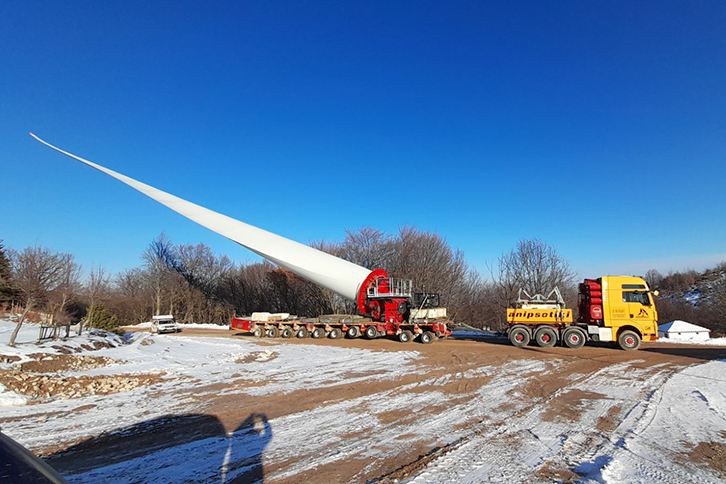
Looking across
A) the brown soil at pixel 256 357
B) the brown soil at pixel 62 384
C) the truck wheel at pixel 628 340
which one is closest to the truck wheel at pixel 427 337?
the brown soil at pixel 256 357

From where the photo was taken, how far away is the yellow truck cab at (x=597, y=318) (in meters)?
15.1

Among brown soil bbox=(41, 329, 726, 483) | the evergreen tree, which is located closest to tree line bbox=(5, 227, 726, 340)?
the evergreen tree

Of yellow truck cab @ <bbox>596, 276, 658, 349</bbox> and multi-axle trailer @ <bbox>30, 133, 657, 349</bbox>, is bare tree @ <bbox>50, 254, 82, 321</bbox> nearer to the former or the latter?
multi-axle trailer @ <bbox>30, 133, 657, 349</bbox>

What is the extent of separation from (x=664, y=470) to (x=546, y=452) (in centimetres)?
127

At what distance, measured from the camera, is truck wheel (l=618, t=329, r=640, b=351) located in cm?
1515

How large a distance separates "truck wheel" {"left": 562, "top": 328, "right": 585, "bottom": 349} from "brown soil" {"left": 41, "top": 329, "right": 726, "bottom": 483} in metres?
1.19

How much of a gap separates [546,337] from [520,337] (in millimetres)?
1044

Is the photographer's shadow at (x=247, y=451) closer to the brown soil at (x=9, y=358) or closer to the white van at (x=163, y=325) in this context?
the brown soil at (x=9, y=358)

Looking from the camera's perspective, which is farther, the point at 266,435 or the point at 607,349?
the point at 607,349

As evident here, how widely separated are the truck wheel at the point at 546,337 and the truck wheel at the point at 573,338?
0.42m

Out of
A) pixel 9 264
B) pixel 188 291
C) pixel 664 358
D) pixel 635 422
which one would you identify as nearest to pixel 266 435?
pixel 635 422

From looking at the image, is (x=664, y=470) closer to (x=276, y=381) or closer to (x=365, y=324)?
(x=276, y=381)

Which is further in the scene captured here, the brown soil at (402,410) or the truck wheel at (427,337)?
the truck wheel at (427,337)

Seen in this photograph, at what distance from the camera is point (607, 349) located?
15.6 m
